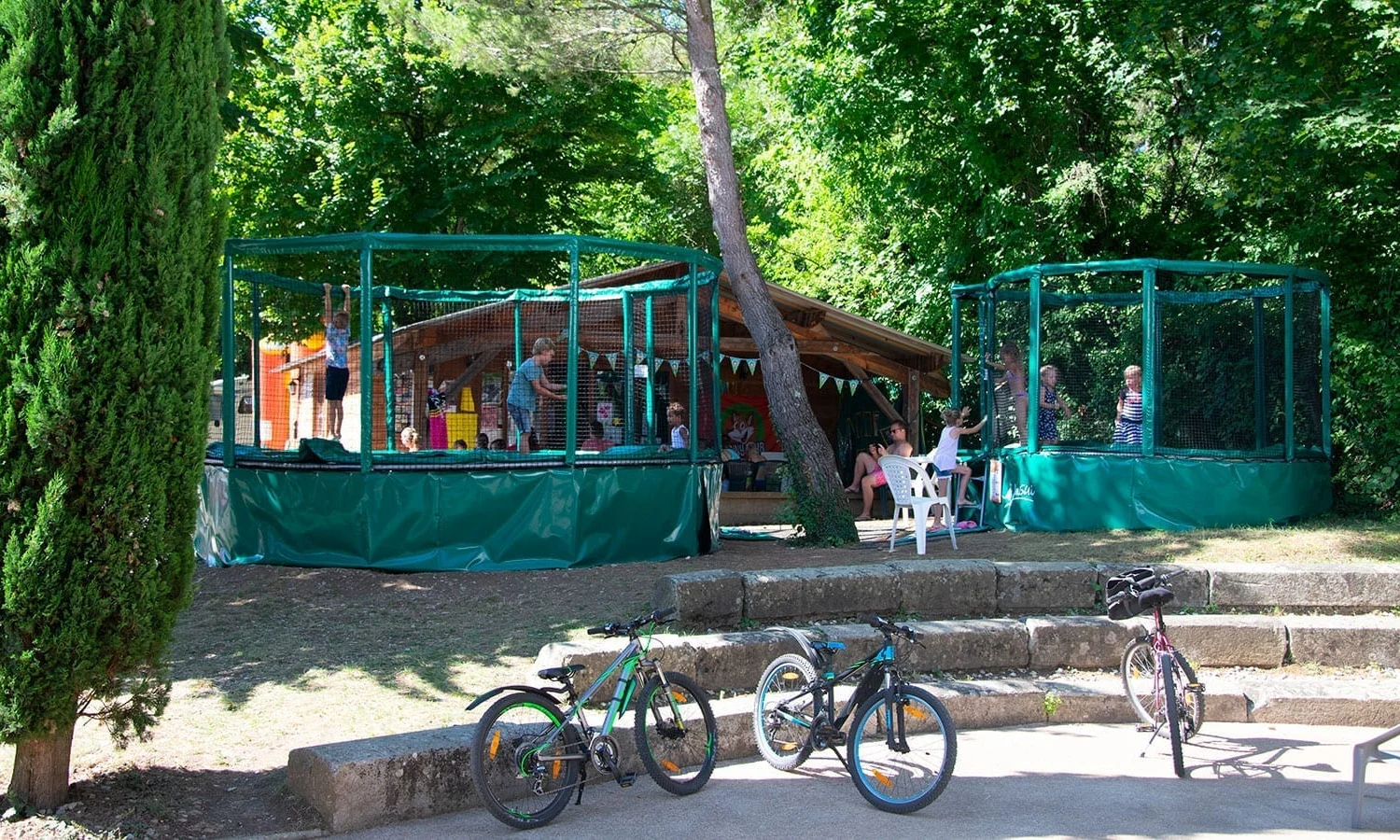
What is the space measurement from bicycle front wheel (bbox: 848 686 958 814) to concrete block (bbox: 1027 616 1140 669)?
263 cm

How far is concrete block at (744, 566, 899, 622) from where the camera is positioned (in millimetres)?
7879

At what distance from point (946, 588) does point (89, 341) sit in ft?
19.0

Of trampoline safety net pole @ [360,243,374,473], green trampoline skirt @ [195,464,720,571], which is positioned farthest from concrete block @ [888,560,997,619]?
trampoline safety net pole @ [360,243,374,473]

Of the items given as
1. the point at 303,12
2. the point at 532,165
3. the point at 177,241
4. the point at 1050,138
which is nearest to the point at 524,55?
the point at 532,165

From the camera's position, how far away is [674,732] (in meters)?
5.84

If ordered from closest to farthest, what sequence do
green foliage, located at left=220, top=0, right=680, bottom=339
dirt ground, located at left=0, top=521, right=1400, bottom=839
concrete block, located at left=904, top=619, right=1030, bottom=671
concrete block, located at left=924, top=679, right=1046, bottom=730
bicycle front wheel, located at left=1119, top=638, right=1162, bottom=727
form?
dirt ground, located at left=0, top=521, right=1400, bottom=839, bicycle front wheel, located at left=1119, top=638, right=1162, bottom=727, concrete block, located at left=924, top=679, right=1046, bottom=730, concrete block, located at left=904, top=619, right=1030, bottom=671, green foliage, located at left=220, top=0, right=680, bottom=339

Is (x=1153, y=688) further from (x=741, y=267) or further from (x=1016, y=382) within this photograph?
(x=741, y=267)

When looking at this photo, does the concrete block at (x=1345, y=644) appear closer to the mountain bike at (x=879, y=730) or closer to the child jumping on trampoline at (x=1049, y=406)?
the mountain bike at (x=879, y=730)

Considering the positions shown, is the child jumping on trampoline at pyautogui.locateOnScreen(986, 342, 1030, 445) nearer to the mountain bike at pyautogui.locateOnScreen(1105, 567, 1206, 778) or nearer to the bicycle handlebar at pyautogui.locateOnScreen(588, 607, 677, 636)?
the mountain bike at pyautogui.locateOnScreen(1105, 567, 1206, 778)

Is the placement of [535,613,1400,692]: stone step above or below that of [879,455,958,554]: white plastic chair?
below

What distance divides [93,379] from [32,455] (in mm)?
373

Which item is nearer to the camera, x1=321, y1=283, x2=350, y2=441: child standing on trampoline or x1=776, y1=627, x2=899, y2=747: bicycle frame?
x1=776, y1=627, x2=899, y2=747: bicycle frame

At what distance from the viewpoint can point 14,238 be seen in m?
4.62

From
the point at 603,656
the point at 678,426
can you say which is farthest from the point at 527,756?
the point at 678,426
